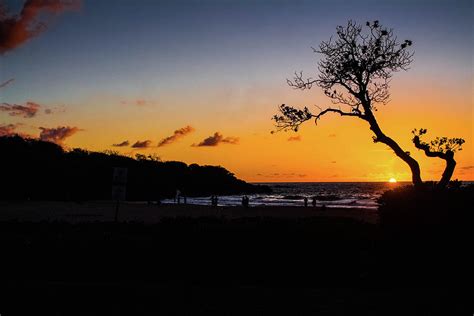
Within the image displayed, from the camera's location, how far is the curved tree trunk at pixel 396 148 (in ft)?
46.1

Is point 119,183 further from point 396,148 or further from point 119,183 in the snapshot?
point 396,148

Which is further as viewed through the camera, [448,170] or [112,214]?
[112,214]

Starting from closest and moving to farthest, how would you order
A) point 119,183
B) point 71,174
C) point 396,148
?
point 396,148 < point 119,183 < point 71,174

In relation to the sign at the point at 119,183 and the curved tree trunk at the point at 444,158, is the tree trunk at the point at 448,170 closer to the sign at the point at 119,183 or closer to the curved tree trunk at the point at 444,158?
the curved tree trunk at the point at 444,158

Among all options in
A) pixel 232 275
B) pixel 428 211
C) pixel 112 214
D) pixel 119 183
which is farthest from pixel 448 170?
pixel 112 214

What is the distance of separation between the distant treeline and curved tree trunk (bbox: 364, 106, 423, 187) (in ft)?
184

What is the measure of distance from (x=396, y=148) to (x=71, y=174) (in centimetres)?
6849

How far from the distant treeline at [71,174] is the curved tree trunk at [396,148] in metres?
56.1

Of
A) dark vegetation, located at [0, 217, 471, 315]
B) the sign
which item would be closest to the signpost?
the sign

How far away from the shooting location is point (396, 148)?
47.5 feet

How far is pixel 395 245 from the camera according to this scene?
11719 millimetres

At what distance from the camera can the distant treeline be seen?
64875mm

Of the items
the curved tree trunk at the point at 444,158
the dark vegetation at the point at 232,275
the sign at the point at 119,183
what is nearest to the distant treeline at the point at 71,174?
the sign at the point at 119,183

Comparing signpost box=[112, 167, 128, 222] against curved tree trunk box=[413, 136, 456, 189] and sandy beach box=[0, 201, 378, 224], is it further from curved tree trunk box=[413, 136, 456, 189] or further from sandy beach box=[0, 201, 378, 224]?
curved tree trunk box=[413, 136, 456, 189]
